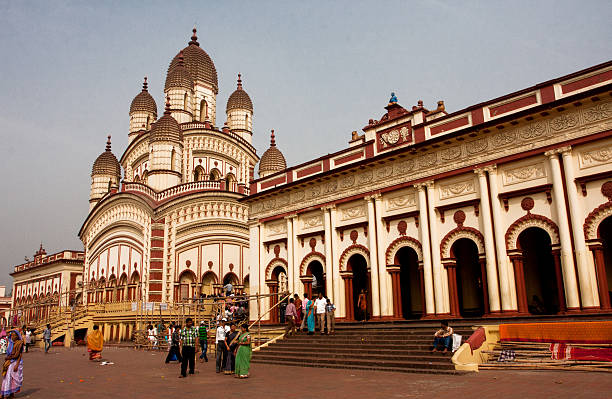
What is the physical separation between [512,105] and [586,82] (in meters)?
2.36

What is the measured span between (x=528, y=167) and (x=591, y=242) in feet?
10.1

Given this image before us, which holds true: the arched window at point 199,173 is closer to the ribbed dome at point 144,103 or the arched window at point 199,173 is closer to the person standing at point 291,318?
the ribbed dome at point 144,103

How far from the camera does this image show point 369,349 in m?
16.0

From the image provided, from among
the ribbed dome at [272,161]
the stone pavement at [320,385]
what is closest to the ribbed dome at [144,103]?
the ribbed dome at [272,161]

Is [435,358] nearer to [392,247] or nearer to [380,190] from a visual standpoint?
[392,247]

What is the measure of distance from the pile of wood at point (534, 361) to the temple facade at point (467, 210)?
8.75 ft

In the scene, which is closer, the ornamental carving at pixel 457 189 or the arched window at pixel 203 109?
the ornamental carving at pixel 457 189

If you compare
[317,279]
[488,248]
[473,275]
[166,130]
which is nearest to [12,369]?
[488,248]

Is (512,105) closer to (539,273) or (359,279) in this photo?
(539,273)

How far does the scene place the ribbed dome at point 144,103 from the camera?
4816cm

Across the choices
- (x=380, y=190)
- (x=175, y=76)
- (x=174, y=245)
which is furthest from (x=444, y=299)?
(x=175, y=76)

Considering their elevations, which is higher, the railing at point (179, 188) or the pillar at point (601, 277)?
the railing at point (179, 188)

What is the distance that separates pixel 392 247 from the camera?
2064cm

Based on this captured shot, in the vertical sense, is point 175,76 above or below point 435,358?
above
